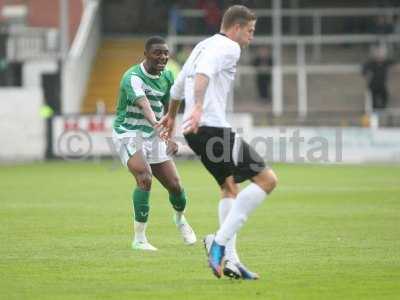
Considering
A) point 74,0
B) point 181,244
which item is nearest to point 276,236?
point 181,244

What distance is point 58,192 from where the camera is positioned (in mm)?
21859

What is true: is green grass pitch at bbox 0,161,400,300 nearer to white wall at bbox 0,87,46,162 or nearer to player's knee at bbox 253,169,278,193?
player's knee at bbox 253,169,278,193

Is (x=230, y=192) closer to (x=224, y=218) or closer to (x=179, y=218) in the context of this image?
(x=224, y=218)

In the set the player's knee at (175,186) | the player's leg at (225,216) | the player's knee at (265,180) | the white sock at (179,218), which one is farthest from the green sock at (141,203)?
the player's knee at (265,180)

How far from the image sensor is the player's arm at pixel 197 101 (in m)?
9.88

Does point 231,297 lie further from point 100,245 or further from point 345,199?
point 345,199

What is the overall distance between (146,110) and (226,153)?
294 cm

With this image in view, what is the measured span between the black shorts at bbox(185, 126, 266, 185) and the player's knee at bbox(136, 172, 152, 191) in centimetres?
297

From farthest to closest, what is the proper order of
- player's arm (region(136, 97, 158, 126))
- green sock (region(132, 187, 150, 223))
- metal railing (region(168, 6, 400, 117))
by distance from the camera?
metal railing (region(168, 6, 400, 117)) → green sock (region(132, 187, 150, 223)) → player's arm (region(136, 97, 158, 126))

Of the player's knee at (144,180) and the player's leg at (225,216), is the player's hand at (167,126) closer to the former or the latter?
the player's leg at (225,216)

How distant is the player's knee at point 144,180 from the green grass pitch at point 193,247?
2.27ft

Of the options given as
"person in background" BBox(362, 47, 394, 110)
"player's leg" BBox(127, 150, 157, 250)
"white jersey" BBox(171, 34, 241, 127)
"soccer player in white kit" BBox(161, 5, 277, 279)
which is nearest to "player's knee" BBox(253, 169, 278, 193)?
"soccer player in white kit" BBox(161, 5, 277, 279)

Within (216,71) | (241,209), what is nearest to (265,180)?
(241,209)

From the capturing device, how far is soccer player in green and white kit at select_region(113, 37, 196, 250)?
42.6 feet
